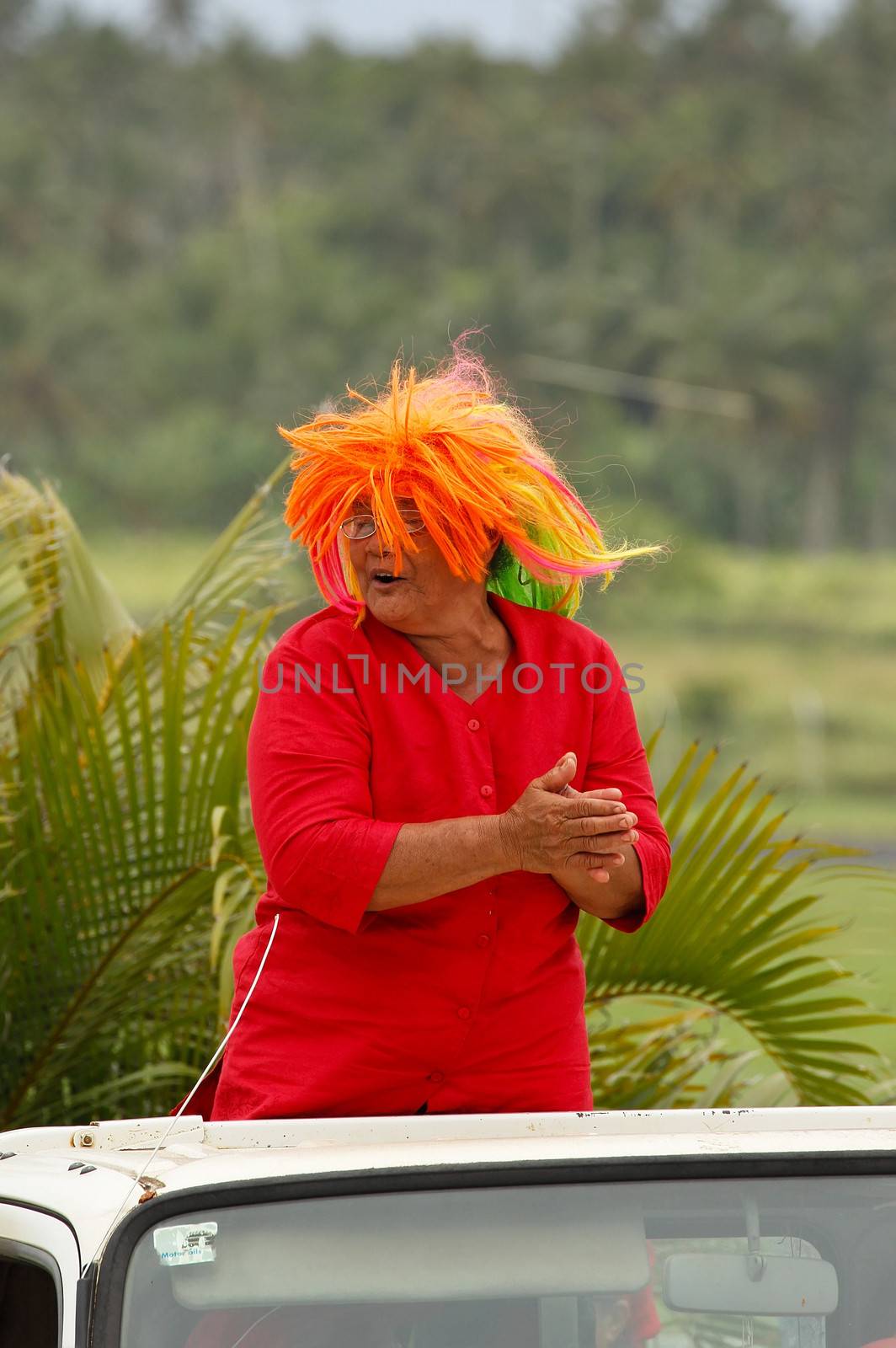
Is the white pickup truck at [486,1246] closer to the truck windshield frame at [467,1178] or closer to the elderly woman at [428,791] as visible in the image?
the truck windshield frame at [467,1178]

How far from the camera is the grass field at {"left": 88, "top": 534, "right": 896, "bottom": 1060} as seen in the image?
5338 cm

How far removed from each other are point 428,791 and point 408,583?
0.84 ft

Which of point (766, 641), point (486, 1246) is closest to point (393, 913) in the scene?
point (486, 1246)

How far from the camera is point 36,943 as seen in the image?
3.38 meters

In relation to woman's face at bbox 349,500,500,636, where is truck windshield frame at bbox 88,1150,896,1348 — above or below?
below

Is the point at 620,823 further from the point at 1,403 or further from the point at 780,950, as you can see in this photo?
the point at 1,403

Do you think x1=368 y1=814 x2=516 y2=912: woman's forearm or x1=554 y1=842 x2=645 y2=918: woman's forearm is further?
x1=554 y1=842 x2=645 y2=918: woman's forearm

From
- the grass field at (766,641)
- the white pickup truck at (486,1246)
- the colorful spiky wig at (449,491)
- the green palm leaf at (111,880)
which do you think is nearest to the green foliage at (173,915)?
the green palm leaf at (111,880)

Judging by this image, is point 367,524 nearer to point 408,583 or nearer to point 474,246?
point 408,583

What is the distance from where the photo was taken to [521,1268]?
1538 mm

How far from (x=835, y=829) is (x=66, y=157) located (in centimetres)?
4839

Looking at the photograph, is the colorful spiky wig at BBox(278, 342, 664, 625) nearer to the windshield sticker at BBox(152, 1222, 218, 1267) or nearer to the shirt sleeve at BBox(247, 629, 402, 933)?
the shirt sleeve at BBox(247, 629, 402, 933)

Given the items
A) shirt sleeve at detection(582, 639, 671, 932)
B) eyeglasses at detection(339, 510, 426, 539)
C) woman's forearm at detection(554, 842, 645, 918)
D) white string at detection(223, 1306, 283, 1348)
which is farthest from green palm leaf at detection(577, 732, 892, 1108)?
white string at detection(223, 1306, 283, 1348)

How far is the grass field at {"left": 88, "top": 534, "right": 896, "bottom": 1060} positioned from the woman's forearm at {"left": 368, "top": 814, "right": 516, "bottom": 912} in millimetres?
49077
